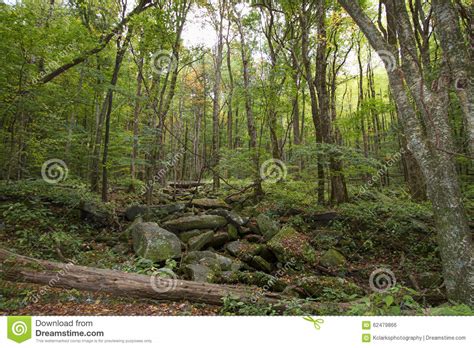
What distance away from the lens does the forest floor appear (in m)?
4.11

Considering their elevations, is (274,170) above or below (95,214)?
above

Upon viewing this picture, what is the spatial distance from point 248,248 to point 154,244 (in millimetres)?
2543

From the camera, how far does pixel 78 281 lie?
4.38 metres

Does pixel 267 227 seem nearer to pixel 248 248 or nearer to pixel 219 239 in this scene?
pixel 248 248

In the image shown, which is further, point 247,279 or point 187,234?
point 187,234

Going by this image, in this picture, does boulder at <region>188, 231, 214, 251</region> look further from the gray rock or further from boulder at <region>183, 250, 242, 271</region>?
boulder at <region>183, 250, 242, 271</region>

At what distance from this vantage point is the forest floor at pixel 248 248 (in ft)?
13.5

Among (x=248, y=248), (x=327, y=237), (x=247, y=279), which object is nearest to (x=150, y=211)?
(x=248, y=248)

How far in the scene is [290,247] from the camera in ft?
23.6

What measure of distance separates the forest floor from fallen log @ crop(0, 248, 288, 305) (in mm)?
107

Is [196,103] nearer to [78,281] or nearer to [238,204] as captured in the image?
[238,204]

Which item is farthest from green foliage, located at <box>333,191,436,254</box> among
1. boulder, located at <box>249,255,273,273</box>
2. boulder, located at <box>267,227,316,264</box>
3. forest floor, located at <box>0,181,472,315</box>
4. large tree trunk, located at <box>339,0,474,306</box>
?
large tree trunk, located at <box>339,0,474,306</box>
